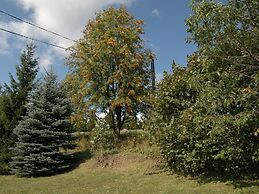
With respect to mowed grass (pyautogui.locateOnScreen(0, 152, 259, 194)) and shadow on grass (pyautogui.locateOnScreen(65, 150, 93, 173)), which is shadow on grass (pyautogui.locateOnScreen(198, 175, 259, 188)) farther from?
shadow on grass (pyautogui.locateOnScreen(65, 150, 93, 173))

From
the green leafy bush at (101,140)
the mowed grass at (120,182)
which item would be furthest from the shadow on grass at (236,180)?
the green leafy bush at (101,140)

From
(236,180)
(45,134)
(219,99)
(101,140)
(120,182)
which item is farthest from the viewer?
(101,140)

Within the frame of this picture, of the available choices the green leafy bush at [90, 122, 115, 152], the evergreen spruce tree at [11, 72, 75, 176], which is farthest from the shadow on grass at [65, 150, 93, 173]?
the green leafy bush at [90, 122, 115, 152]

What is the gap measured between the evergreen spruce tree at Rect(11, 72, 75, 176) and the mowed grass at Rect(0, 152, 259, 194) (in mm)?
821

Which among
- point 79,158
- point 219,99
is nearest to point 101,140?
point 79,158

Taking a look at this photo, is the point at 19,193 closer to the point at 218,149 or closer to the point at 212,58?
the point at 218,149

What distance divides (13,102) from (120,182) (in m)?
8.53

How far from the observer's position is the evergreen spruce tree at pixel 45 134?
62.6 ft

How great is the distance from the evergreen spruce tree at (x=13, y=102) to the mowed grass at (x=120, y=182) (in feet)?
5.87

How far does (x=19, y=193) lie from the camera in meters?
14.0

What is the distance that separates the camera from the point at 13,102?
2094cm

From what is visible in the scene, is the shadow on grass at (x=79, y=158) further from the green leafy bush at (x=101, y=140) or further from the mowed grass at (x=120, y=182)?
the green leafy bush at (x=101, y=140)

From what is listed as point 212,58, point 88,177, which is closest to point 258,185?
point 212,58

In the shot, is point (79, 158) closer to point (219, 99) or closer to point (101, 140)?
point (101, 140)
